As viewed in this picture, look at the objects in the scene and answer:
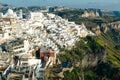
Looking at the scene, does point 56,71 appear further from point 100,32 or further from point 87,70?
point 100,32

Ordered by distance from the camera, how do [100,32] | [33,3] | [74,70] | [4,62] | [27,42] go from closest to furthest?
1. [4,62]
2. [74,70]
3. [27,42]
4. [100,32]
5. [33,3]

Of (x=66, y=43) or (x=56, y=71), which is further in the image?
(x=66, y=43)

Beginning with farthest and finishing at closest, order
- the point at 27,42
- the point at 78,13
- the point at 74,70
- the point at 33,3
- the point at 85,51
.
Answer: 1. the point at 33,3
2. the point at 78,13
3. the point at 85,51
4. the point at 27,42
5. the point at 74,70

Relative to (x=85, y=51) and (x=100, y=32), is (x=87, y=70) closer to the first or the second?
(x=85, y=51)

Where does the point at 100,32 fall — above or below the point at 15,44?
below

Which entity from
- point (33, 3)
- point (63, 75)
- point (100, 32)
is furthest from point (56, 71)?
point (33, 3)

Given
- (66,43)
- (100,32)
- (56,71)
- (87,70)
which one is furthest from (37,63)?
(100,32)

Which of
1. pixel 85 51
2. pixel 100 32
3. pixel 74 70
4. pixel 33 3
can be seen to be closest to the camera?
pixel 74 70

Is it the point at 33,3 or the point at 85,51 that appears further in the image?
the point at 33,3

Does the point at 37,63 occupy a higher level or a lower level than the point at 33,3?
higher
